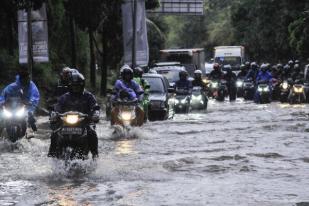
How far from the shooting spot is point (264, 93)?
33250 mm

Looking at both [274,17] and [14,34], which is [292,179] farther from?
[274,17]

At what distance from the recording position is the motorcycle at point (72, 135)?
1201cm

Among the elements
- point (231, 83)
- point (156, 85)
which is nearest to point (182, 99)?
point (156, 85)

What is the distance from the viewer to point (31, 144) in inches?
666

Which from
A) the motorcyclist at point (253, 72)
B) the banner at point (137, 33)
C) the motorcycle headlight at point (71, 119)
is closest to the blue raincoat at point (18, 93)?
the motorcycle headlight at point (71, 119)

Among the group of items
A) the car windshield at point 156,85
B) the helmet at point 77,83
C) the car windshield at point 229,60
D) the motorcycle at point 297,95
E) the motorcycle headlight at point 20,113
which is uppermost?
the helmet at point 77,83

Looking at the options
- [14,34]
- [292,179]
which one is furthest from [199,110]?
[292,179]

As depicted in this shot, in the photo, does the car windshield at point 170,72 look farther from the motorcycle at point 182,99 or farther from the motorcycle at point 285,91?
the motorcycle at point 182,99

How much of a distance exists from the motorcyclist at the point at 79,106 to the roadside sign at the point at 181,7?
4955 cm

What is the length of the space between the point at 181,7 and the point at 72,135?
169ft

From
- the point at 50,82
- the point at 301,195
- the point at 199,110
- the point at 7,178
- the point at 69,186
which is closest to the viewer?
the point at 301,195

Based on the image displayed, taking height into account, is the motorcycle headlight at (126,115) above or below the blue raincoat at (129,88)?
below

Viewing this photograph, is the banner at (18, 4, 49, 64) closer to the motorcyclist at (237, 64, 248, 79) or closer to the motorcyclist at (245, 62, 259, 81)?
the motorcyclist at (245, 62, 259, 81)

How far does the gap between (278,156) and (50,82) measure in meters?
20.5
